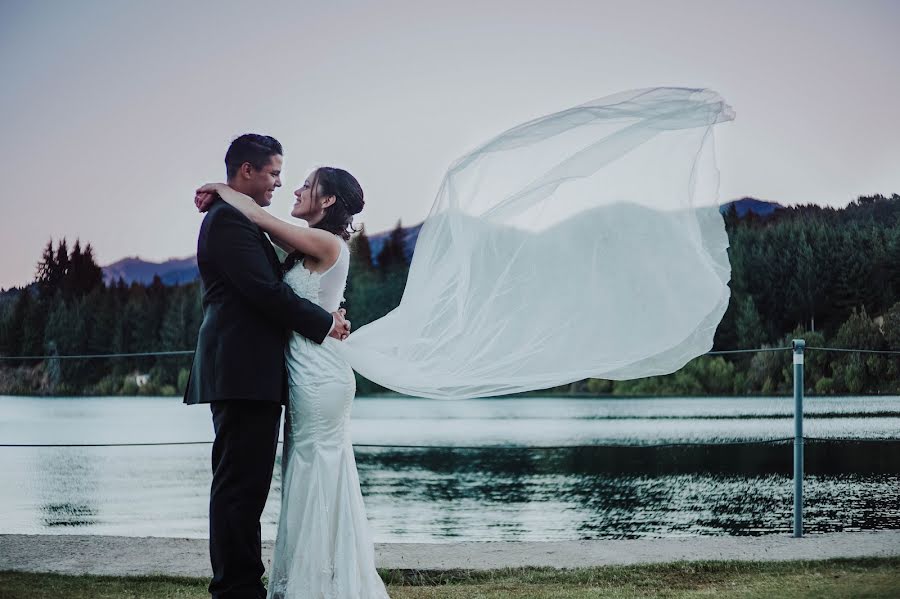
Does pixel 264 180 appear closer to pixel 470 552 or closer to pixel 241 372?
pixel 241 372

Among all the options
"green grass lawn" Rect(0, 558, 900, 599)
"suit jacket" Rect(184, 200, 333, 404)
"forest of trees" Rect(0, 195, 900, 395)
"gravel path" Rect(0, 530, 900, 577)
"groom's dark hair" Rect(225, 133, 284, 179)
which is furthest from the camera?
"forest of trees" Rect(0, 195, 900, 395)

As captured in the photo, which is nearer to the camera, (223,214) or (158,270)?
(223,214)

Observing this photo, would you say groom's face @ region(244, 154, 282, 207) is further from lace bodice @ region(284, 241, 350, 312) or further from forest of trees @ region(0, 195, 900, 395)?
forest of trees @ region(0, 195, 900, 395)

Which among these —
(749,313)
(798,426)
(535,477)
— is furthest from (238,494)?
(749,313)

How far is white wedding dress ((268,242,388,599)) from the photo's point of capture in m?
2.98

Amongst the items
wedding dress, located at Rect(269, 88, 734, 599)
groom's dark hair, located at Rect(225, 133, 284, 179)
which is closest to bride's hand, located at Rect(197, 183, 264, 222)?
groom's dark hair, located at Rect(225, 133, 284, 179)

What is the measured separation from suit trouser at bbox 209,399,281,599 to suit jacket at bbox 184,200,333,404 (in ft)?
0.30

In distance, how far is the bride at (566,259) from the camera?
11.1 feet

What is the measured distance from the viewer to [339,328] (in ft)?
10.1

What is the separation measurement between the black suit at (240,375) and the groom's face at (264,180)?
23 cm

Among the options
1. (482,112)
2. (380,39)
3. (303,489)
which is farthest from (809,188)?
(303,489)

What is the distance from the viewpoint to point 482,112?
25.4 metres

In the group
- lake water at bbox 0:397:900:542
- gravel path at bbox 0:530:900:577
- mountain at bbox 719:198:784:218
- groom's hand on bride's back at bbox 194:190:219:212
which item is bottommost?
lake water at bbox 0:397:900:542

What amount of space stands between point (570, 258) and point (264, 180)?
1.28 meters
